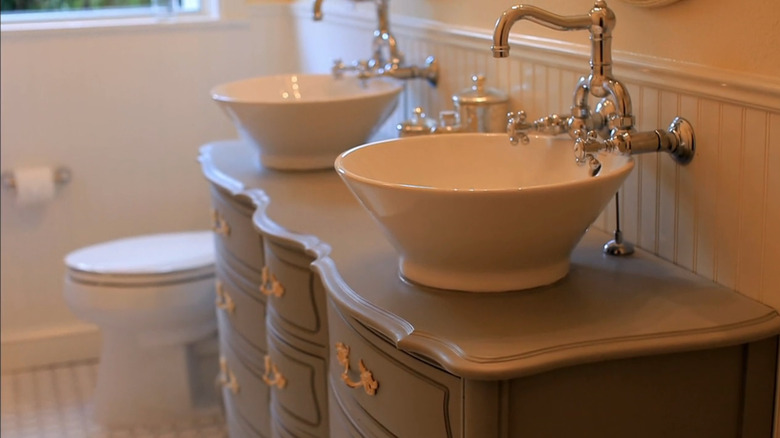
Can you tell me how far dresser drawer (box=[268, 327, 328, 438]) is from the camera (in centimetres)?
173

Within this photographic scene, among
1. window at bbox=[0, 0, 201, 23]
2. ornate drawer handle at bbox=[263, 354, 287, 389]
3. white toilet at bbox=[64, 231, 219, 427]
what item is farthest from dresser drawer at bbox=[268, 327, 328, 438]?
window at bbox=[0, 0, 201, 23]

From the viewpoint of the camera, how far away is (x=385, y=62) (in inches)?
91.6

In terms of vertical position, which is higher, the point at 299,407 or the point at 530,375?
the point at 530,375

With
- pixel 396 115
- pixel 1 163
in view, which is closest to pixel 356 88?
pixel 396 115

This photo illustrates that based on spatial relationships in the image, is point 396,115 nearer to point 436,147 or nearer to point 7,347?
point 436,147

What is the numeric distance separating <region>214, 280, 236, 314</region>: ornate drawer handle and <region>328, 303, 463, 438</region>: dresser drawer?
2.28 feet

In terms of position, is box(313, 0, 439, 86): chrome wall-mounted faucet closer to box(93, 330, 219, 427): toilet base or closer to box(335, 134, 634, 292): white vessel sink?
box(335, 134, 634, 292): white vessel sink

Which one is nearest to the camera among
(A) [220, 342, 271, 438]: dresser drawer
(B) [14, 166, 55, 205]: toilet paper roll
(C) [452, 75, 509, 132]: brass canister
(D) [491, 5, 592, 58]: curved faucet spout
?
(D) [491, 5, 592, 58]: curved faucet spout

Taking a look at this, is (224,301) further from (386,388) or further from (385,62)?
(386,388)

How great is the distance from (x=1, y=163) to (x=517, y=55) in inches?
70.8

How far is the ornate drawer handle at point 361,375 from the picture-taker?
1.32m

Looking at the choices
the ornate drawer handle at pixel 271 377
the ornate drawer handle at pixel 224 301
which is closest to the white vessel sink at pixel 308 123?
the ornate drawer handle at pixel 224 301

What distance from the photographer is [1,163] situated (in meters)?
2.96

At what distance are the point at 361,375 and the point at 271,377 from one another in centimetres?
61
